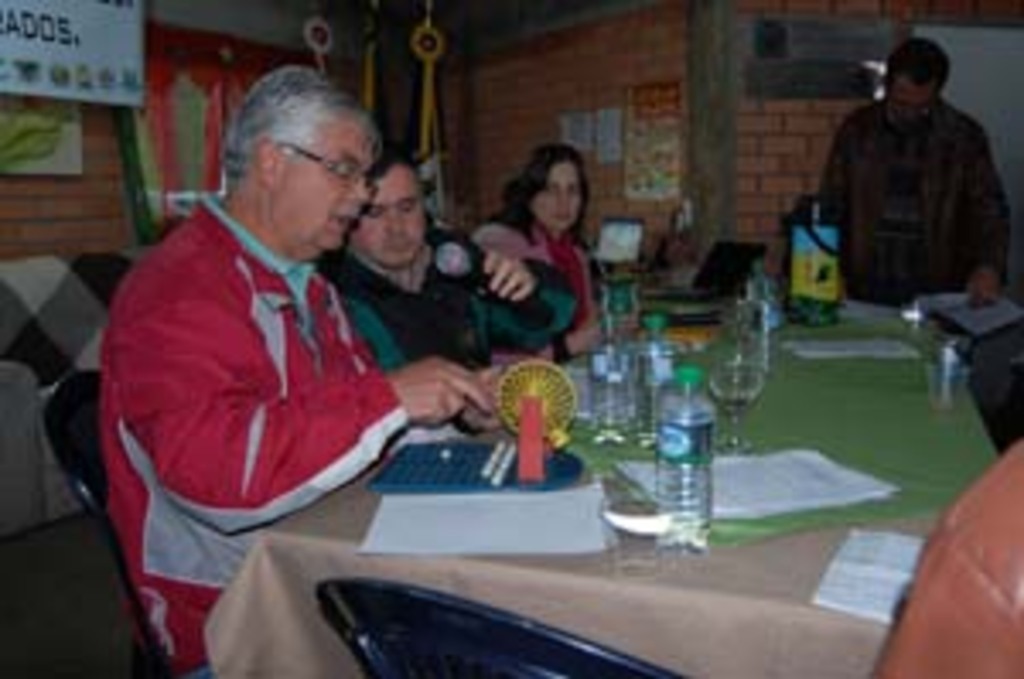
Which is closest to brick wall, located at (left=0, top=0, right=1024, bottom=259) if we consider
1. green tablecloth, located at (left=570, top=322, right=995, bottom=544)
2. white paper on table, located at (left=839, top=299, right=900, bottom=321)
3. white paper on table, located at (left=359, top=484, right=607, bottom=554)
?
white paper on table, located at (left=839, top=299, right=900, bottom=321)

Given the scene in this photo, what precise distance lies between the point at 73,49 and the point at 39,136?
1.13 feet

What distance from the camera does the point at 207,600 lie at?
1.55 metres

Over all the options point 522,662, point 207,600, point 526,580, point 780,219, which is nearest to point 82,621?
point 207,600

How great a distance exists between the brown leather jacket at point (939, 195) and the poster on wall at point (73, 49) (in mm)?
2665

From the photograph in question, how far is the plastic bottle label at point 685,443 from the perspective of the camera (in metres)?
1.33

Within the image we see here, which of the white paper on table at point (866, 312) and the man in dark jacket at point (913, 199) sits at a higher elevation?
the man in dark jacket at point (913, 199)

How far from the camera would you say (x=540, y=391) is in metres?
1.74

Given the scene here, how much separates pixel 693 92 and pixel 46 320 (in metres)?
2.81

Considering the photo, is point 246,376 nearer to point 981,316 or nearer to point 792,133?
point 981,316

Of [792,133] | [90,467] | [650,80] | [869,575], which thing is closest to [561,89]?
[650,80]

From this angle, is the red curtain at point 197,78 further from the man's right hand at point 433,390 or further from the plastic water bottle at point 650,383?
the man's right hand at point 433,390

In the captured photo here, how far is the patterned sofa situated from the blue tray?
2.04m

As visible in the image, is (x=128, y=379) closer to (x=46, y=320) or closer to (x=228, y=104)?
(x=46, y=320)

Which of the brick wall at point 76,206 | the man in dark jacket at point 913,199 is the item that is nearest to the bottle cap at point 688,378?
the man in dark jacket at point 913,199
